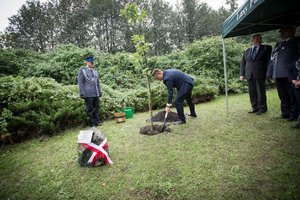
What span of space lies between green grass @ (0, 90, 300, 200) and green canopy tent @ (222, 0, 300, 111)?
8.49ft

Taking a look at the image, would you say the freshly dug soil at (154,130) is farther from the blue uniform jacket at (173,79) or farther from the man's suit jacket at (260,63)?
the man's suit jacket at (260,63)

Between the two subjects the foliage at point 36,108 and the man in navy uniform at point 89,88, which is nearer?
the foliage at point 36,108

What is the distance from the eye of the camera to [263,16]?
15.3ft

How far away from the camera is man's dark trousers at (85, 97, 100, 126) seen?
5.40m

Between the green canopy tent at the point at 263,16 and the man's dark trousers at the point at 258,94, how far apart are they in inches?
64.1

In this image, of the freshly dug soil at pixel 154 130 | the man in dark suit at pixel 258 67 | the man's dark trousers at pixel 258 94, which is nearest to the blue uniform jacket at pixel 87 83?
the freshly dug soil at pixel 154 130

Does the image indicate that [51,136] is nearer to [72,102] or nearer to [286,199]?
[72,102]

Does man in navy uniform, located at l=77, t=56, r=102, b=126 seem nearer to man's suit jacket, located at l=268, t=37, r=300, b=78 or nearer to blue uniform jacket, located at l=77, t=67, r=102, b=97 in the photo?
blue uniform jacket, located at l=77, t=67, r=102, b=97

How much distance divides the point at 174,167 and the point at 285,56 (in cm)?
383

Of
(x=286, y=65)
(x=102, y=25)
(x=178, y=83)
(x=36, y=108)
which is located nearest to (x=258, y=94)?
(x=286, y=65)

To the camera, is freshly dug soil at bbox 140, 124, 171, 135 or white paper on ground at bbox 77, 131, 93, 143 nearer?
white paper on ground at bbox 77, 131, 93, 143

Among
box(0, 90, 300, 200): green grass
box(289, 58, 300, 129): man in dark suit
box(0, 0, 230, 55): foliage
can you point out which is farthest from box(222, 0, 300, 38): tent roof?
box(0, 0, 230, 55): foliage

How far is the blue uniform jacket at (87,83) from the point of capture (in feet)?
17.0

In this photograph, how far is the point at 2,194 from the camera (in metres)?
2.50
